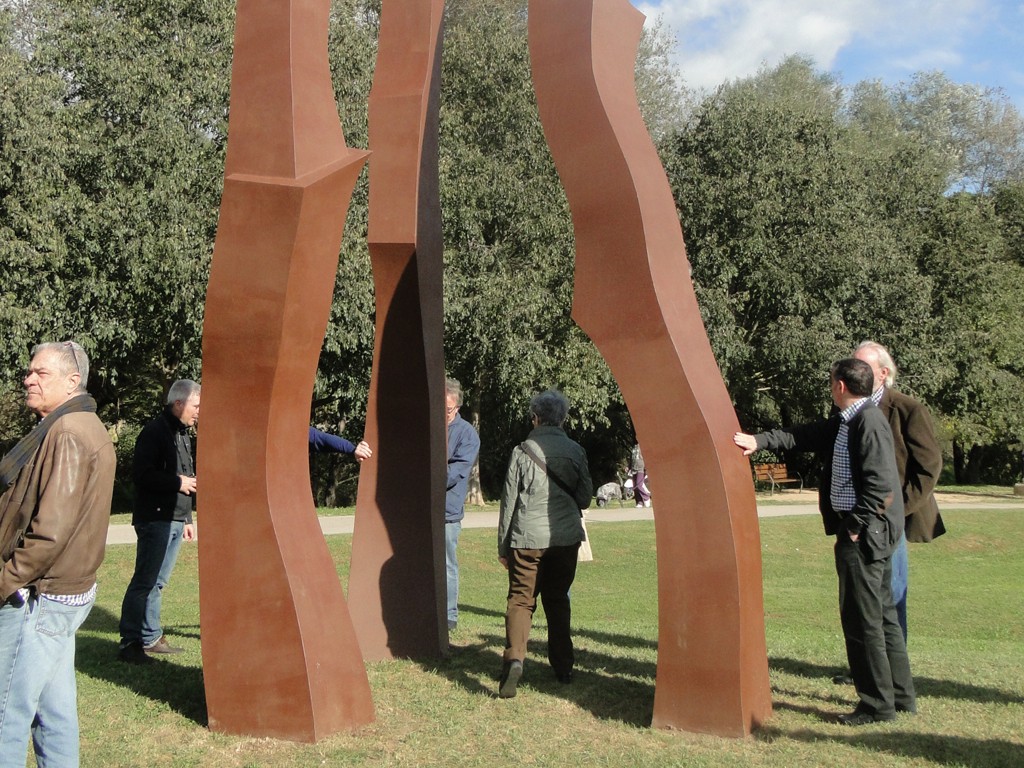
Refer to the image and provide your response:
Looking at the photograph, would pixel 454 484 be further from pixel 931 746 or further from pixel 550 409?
pixel 931 746

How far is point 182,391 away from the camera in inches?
254

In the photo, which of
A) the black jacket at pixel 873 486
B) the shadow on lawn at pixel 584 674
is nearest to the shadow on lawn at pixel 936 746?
the black jacket at pixel 873 486

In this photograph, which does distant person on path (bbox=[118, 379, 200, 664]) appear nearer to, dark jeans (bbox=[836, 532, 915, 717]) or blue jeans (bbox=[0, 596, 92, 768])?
blue jeans (bbox=[0, 596, 92, 768])

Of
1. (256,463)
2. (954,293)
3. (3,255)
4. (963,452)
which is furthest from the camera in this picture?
(963,452)

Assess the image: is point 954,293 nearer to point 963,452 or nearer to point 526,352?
point 963,452

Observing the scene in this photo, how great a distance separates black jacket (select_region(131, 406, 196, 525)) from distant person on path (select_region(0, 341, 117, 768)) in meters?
2.62

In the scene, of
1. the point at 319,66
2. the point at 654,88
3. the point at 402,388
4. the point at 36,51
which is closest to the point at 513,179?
the point at 36,51

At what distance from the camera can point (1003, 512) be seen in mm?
19812

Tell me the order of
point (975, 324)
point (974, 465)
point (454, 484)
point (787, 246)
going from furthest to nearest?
point (974, 465)
point (975, 324)
point (787, 246)
point (454, 484)

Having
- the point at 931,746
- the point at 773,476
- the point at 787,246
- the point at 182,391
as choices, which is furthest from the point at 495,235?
the point at 931,746

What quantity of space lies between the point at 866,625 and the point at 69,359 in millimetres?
3970

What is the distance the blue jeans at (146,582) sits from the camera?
6.41 metres

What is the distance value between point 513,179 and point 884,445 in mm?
15946

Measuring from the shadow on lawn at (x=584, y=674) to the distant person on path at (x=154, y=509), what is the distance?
1.80m
